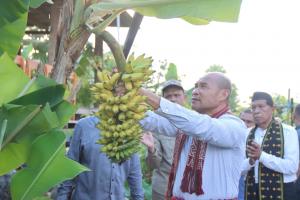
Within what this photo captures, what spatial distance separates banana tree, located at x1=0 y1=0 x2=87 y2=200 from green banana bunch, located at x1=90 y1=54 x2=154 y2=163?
0.22 meters

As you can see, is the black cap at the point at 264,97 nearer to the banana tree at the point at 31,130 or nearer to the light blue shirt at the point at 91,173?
the light blue shirt at the point at 91,173

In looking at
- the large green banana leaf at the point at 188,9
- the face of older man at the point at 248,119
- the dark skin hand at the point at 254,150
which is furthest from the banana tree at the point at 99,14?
the face of older man at the point at 248,119

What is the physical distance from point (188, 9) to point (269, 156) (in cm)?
282

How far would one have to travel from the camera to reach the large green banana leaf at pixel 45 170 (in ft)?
7.30

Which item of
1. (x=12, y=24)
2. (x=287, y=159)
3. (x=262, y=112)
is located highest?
(x=12, y=24)

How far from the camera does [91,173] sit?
344 cm

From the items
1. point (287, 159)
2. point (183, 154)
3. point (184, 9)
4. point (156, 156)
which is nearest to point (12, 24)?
point (184, 9)

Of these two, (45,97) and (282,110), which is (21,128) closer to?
(45,97)

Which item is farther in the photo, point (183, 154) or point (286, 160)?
point (286, 160)

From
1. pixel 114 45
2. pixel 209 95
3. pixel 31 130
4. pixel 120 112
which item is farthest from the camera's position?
pixel 209 95

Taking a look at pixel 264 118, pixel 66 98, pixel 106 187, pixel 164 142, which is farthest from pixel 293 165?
pixel 66 98

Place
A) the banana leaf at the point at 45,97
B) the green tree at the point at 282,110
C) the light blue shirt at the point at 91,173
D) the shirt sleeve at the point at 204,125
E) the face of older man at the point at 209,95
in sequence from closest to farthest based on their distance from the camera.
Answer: the banana leaf at the point at 45,97, the shirt sleeve at the point at 204,125, the face of older man at the point at 209,95, the light blue shirt at the point at 91,173, the green tree at the point at 282,110

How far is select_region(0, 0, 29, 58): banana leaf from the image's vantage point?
86.9 inches

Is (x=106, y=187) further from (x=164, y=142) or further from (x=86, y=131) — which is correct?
(x=164, y=142)
